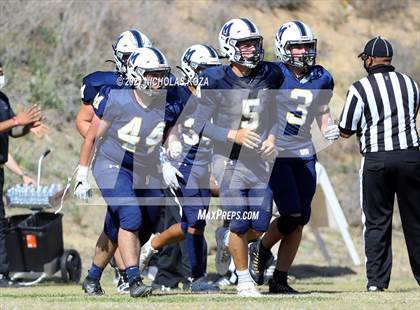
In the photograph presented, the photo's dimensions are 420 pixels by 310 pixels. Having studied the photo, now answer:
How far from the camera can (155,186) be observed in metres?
9.64

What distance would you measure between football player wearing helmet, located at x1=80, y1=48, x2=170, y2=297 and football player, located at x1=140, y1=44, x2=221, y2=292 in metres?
0.84

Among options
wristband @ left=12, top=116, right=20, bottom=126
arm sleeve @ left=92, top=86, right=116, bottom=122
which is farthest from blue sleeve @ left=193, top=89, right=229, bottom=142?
wristband @ left=12, top=116, right=20, bottom=126

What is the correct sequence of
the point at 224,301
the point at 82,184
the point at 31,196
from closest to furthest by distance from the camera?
the point at 224,301 < the point at 82,184 < the point at 31,196

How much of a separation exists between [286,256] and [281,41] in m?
1.85

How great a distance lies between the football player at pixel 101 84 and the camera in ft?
30.3

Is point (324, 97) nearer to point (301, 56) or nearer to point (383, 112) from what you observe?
point (301, 56)

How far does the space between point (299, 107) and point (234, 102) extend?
2.71 ft

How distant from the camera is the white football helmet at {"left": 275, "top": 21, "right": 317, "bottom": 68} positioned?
32.2ft

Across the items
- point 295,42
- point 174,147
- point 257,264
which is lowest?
point 257,264

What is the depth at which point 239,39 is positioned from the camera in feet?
30.7

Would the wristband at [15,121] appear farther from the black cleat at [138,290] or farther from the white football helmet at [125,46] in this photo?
the black cleat at [138,290]

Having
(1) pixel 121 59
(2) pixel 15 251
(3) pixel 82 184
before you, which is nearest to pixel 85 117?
(1) pixel 121 59

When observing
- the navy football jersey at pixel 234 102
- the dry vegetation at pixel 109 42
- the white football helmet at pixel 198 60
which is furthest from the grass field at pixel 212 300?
the dry vegetation at pixel 109 42

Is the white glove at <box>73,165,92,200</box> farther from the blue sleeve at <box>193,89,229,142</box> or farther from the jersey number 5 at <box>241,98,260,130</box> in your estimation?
the jersey number 5 at <box>241,98,260,130</box>
